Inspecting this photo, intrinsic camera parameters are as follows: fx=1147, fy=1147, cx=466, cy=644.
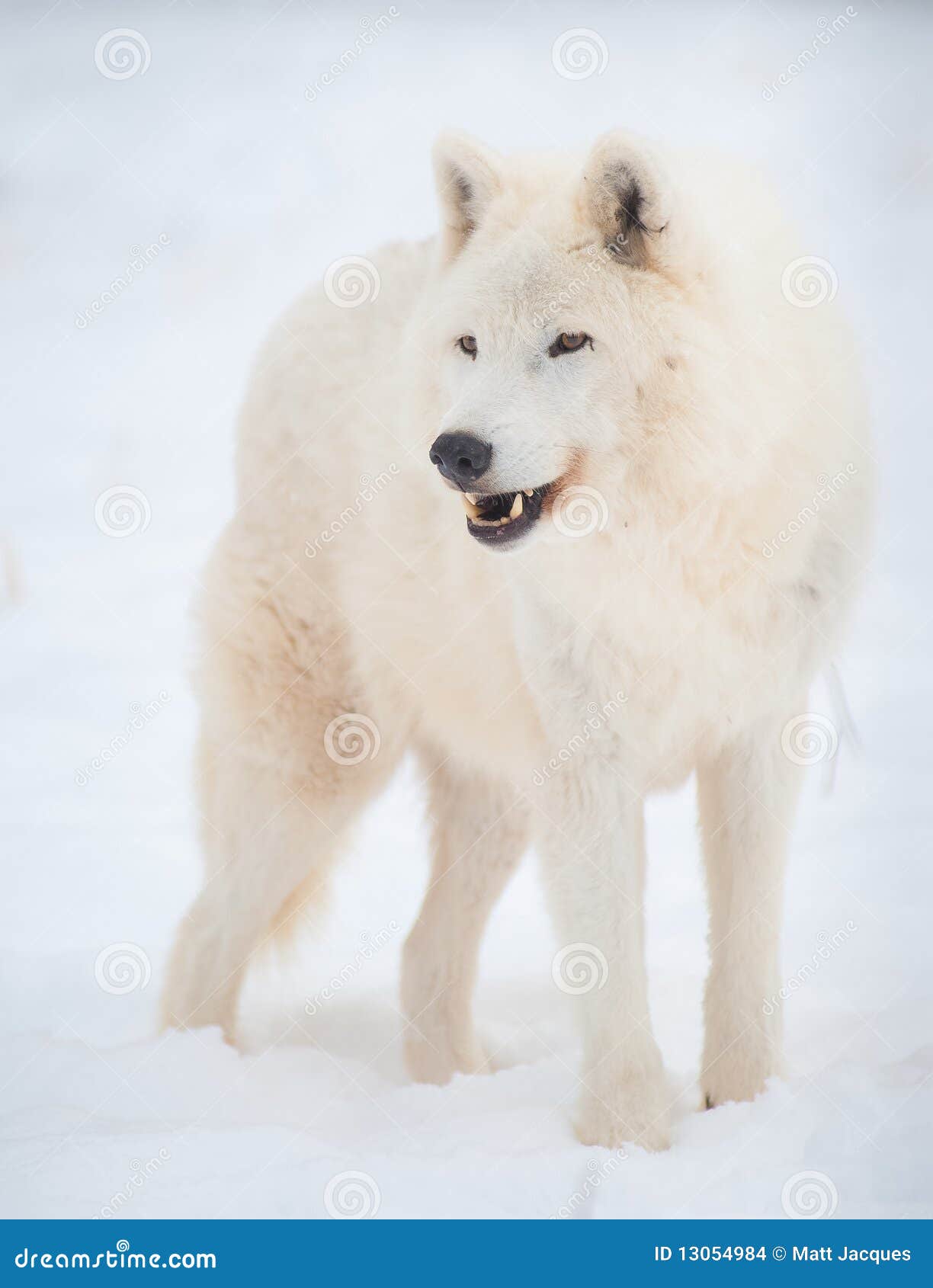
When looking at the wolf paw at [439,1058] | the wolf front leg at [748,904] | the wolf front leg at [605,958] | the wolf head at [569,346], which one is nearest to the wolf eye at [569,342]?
the wolf head at [569,346]

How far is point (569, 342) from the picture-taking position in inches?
97.5

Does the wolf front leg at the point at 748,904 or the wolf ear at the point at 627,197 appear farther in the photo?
the wolf front leg at the point at 748,904

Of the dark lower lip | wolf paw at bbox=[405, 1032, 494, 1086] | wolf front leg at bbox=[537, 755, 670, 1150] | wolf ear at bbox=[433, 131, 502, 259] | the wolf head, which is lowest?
wolf paw at bbox=[405, 1032, 494, 1086]

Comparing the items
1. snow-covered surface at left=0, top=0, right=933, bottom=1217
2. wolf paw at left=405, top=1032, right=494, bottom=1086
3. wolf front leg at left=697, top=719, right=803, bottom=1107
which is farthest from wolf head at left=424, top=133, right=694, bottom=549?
wolf paw at left=405, top=1032, right=494, bottom=1086

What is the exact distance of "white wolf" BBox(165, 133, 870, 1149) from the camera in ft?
8.16

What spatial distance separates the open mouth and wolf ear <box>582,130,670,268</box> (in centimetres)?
56

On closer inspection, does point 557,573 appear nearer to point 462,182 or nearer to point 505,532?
point 505,532

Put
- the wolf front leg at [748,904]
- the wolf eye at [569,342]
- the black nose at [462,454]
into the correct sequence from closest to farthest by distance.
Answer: the black nose at [462,454] < the wolf eye at [569,342] < the wolf front leg at [748,904]

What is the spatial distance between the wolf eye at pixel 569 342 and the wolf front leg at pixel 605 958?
3.29 ft

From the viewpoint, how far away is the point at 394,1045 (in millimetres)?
4059

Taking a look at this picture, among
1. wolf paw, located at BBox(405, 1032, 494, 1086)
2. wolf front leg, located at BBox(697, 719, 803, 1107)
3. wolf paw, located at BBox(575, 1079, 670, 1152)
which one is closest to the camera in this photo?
wolf paw, located at BBox(575, 1079, 670, 1152)

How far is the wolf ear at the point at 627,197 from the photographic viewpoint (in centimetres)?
240

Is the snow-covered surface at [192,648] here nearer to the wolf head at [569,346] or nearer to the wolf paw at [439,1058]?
the wolf paw at [439,1058]

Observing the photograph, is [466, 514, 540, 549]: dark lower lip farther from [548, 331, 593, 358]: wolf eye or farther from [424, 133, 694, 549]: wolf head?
[548, 331, 593, 358]: wolf eye
